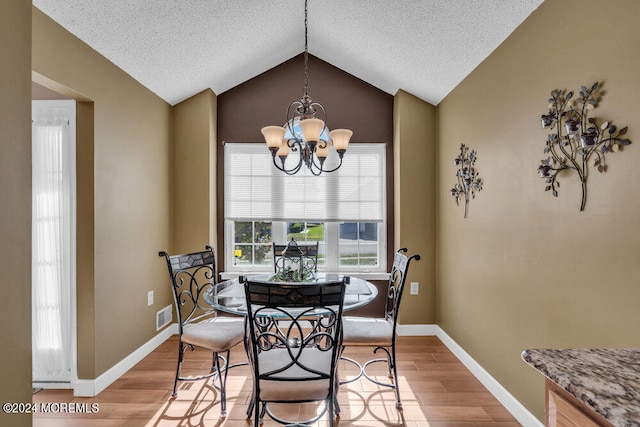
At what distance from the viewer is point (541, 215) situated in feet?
6.25

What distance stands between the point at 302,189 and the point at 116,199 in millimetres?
1860

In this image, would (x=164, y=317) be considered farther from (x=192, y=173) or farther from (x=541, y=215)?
(x=541, y=215)

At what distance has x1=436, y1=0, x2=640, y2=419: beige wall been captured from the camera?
54.9 inches

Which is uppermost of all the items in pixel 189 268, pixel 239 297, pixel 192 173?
pixel 192 173

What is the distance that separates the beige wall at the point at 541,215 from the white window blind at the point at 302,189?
99 cm

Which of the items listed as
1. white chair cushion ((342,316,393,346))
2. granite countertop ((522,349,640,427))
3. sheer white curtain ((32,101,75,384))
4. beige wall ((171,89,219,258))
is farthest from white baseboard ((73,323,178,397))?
granite countertop ((522,349,640,427))

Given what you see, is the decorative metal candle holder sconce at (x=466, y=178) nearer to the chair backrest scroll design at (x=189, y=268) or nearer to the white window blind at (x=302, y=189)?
the white window blind at (x=302, y=189)

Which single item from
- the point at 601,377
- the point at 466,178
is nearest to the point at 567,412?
the point at 601,377

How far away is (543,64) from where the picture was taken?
189 cm

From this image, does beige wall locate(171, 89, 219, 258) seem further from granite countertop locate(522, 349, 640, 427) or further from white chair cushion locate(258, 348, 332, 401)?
granite countertop locate(522, 349, 640, 427)

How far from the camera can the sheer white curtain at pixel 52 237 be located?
2.43 meters

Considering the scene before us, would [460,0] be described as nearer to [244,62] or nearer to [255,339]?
[244,62]

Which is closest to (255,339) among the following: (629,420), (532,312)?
(629,420)

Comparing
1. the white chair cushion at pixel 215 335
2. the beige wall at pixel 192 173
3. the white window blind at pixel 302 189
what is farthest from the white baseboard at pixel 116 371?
the white window blind at pixel 302 189
